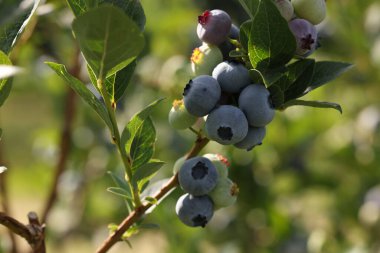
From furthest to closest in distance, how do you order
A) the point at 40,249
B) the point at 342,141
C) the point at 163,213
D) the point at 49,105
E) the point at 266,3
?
the point at 49,105
the point at 342,141
the point at 163,213
the point at 40,249
the point at 266,3

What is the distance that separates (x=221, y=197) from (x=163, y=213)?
111 centimetres

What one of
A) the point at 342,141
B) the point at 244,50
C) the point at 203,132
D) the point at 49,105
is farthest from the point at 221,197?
the point at 49,105

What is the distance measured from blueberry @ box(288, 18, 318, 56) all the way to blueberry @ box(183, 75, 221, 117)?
14 cm

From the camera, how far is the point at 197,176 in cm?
93

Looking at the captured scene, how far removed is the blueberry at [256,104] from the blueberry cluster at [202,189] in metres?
0.12

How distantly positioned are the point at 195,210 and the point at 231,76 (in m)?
0.22

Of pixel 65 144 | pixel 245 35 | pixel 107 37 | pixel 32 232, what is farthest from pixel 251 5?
pixel 65 144

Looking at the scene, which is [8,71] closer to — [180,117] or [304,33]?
[180,117]

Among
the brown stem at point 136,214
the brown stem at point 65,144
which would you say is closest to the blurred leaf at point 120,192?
the brown stem at point 136,214

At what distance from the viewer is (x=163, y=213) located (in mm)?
2076

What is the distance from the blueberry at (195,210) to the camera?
3.17ft

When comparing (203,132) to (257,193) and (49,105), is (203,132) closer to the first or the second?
(257,193)

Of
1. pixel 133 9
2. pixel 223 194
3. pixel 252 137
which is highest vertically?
pixel 133 9

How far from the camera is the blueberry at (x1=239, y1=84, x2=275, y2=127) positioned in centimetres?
87
